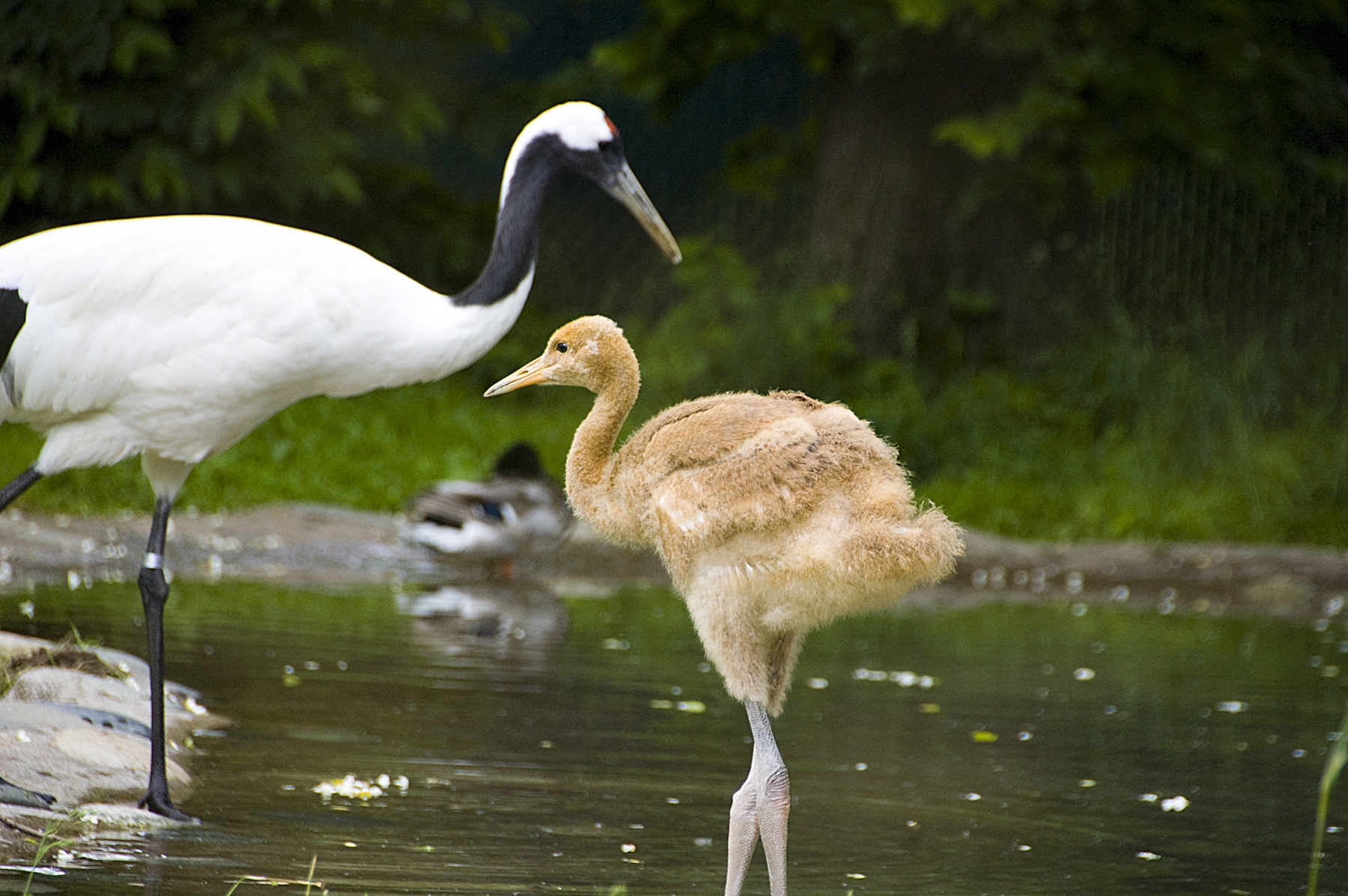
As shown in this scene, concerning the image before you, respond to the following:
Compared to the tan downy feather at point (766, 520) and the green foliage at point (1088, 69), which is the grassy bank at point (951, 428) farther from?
the tan downy feather at point (766, 520)

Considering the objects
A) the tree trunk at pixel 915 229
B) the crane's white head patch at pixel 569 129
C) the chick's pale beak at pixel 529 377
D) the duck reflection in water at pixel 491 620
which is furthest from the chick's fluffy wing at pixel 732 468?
the tree trunk at pixel 915 229

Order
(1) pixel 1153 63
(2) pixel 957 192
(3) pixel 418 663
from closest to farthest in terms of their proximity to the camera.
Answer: (3) pixel 418 663 < (1) pixel 1153 63 < (2) pixel 957 192

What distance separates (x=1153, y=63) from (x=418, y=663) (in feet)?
30.3

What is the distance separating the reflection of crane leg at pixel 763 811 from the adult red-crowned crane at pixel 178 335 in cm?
183

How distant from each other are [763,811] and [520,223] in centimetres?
241

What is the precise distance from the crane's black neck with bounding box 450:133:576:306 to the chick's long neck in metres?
0.89

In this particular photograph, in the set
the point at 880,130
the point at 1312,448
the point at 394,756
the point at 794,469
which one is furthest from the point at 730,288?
the point at 794,469

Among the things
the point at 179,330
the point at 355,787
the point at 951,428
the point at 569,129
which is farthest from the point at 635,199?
the point at 951,428

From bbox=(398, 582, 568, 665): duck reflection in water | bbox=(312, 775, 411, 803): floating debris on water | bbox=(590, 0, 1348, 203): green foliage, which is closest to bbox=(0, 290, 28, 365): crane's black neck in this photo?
bbox=(312, 775, 411, 803): floating debris on water

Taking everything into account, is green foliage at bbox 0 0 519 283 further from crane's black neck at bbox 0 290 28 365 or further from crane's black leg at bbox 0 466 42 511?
crane's black leg at bbox 0 466 42 511

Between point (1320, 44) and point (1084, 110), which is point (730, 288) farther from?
point (1320, 44)

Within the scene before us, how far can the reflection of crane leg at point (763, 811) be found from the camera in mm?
4648

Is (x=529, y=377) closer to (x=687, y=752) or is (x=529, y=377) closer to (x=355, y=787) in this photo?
(x=355, y=787)

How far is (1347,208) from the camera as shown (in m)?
15.9
